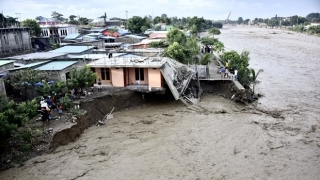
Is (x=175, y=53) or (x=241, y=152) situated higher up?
(x=175, y=53)

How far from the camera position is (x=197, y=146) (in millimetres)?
14219

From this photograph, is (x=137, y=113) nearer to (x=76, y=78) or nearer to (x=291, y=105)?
(x=76, y=78)

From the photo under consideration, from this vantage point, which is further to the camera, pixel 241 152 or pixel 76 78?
pixel 76 78

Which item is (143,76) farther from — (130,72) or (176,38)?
(176,38)

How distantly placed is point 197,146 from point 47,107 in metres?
8.27

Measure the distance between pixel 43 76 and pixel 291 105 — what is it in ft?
61.5

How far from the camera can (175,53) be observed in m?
25.2

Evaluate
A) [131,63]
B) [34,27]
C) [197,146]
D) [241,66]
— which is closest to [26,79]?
[131,63]

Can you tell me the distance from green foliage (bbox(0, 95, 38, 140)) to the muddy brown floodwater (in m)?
1.89

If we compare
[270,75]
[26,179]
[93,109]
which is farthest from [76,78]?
[270,75]

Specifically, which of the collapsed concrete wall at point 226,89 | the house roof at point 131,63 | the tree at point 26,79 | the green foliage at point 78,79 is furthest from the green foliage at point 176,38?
the tree at point 26,79

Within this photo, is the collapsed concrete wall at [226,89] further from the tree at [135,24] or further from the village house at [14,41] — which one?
the tree at [135,24]

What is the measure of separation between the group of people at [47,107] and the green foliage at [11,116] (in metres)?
1.43

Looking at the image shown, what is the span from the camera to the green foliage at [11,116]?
10.4 metres
